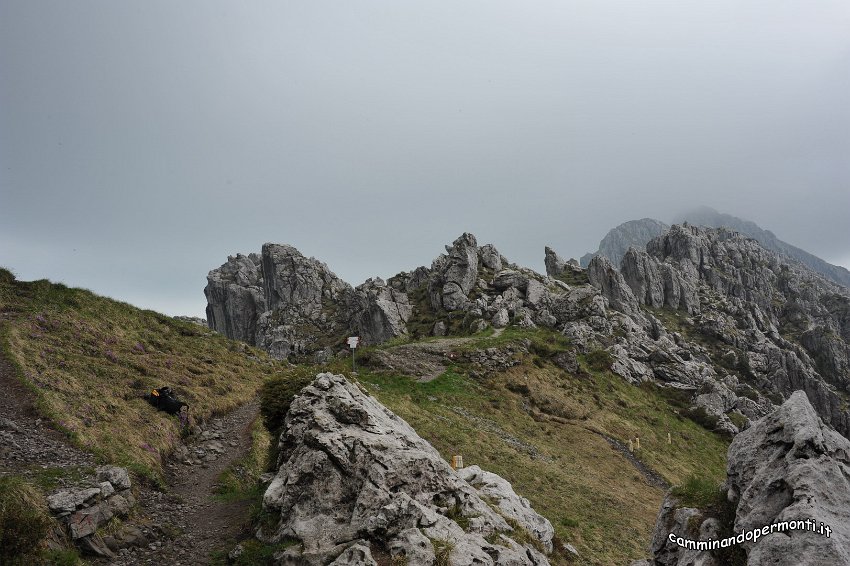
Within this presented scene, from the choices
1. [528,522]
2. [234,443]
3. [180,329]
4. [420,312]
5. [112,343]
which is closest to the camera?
[528,522]

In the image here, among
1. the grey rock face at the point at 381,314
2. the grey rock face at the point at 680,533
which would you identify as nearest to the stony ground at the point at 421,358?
the grey rock face at the point at 381,314

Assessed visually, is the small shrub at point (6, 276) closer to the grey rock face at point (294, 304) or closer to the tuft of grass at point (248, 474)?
the tuft of grass at point (248, 474)

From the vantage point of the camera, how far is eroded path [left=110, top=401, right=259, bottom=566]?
38.3ft

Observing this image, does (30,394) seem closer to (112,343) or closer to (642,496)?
(112,343)

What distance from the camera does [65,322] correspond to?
24.7 m

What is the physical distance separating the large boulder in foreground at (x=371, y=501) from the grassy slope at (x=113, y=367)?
21.1ft

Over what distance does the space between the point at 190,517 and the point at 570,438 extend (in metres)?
31.2

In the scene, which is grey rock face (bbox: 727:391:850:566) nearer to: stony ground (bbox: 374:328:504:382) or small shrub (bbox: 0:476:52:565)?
small shrub (bbox: 0:476:52:565)

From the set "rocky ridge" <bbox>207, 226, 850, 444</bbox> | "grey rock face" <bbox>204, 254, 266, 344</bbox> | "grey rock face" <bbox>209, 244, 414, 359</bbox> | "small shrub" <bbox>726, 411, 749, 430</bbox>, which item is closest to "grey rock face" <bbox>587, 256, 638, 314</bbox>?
"rocky ridge" <bbox>207, 226, 850, 444</bbox>

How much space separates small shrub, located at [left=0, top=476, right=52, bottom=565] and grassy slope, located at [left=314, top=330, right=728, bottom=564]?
14.3 m

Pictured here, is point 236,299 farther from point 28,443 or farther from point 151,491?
point 151,491

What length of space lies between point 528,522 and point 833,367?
156532mm

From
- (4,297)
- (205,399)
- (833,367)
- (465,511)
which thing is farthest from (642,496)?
(833,367)

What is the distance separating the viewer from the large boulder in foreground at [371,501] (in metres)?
10.4
